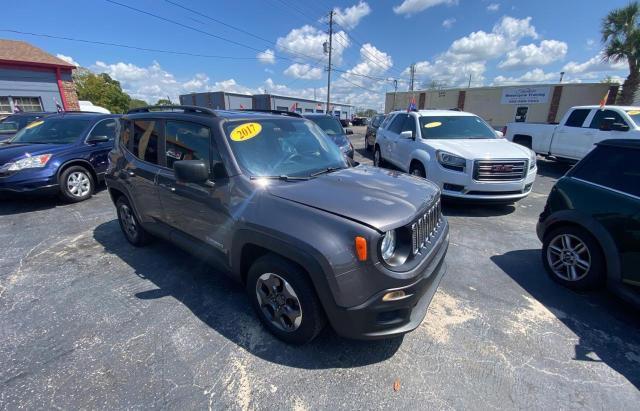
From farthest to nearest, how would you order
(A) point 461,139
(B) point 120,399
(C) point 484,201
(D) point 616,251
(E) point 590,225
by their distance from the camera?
(A) point 461,139 < (C) point 484,201 < (E) point 590,225 < (D) point 616,251 < (B) point 120,399

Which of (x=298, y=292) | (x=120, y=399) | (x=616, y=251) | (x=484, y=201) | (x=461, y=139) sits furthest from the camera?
(x=461, y=139)

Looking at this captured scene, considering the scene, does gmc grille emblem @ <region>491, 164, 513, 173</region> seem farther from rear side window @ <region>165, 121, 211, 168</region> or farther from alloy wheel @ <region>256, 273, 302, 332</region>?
rear side window @ <region>165, 121, 211, 168</region>

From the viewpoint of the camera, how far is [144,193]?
358cm

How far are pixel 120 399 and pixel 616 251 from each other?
419 centimetres

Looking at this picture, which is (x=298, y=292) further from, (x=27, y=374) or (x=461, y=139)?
(x=461, y=139)

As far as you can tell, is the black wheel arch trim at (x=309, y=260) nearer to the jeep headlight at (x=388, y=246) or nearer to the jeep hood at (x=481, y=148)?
the jeep headlight at (x=388, y=246)

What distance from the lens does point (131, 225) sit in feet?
13.8

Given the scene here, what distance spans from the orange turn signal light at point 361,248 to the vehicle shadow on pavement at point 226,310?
0.95 metres

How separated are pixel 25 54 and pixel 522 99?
124ft

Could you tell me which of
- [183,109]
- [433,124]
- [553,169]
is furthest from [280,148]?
[553,169]

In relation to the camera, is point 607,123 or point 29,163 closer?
point 29,163

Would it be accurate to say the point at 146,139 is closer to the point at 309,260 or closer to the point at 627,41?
the point at 309,260

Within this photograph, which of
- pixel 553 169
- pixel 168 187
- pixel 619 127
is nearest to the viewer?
pixel 168 187

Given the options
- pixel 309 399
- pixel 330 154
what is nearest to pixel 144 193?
pixel 330 154
